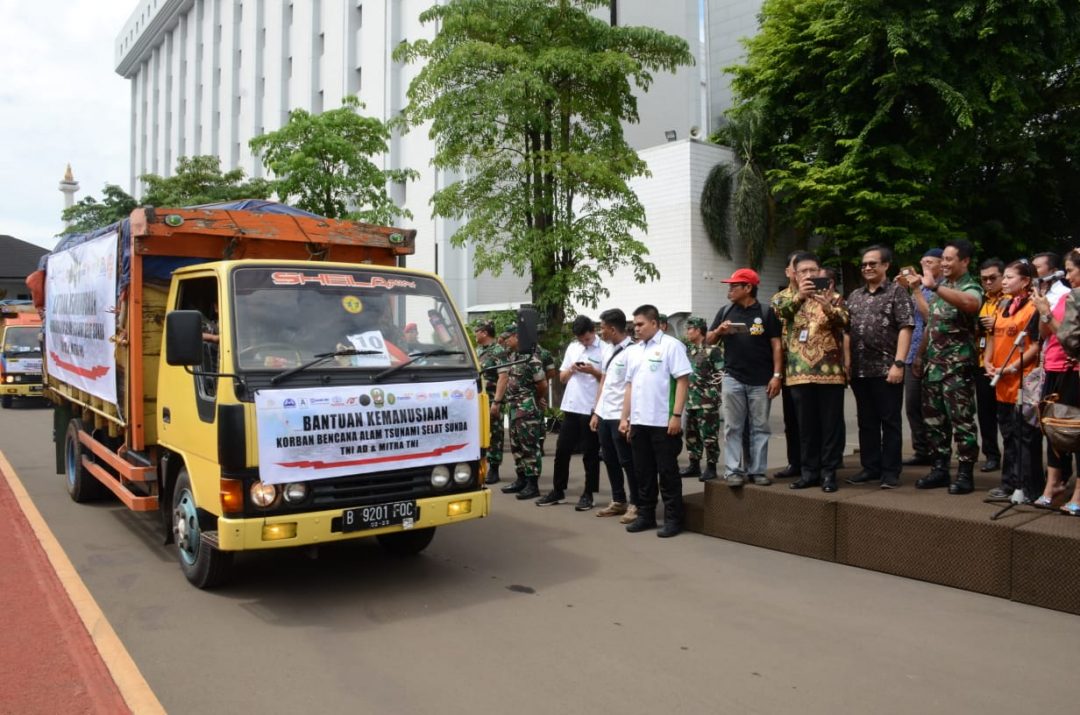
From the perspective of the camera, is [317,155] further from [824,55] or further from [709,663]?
[709,663]

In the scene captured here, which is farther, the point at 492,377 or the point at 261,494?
the point at 492,377

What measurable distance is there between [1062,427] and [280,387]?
190 inches

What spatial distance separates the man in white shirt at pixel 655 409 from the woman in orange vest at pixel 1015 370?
2.33 meters

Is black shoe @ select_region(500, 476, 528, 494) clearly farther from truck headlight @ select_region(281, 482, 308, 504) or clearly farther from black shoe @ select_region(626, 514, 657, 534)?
truck headlight @ select_region(281, 482, 308, 504)

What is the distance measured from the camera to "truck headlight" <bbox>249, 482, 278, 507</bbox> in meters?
4.97

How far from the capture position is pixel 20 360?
20.2 meters

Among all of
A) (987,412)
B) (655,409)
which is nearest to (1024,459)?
(987,412)

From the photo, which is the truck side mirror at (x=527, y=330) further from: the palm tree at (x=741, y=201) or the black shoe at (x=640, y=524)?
the palm tree at (x=741, y=201)

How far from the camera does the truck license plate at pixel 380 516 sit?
17.0ft

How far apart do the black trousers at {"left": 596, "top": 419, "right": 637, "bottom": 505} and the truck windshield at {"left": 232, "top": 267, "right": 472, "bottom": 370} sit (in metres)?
2.10

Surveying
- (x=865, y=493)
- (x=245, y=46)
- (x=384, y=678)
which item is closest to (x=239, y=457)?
(x=384, y=678)

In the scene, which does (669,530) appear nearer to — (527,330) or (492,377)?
(527,330)

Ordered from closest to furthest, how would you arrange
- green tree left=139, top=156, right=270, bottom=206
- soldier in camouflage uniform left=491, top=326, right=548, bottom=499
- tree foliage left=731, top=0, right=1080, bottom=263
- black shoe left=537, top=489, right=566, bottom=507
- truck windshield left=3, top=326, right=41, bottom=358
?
black shoe left=537, top=489, right=566, bottom=507, soldier in camouflage uniform left=491, top=326, right=548, bottom=499, tree foliage left=731, top=0, right=1080, bottom=263, truck windshield left=3, top=326, right=41, bottom=358, green tree left=139, top=156, right=270, bottom=206

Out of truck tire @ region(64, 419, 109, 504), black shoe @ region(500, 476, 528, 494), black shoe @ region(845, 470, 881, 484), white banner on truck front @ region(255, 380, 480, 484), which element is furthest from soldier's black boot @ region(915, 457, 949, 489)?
truck tire @ region(64, 419, 109, 504)
